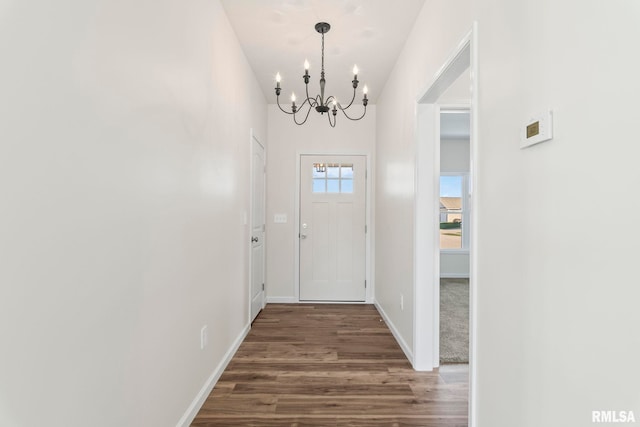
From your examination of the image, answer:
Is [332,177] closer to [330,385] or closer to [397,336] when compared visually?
[397,336]

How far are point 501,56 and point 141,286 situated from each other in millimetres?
1764

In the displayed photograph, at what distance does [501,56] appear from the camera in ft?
4.29

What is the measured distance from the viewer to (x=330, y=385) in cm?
226

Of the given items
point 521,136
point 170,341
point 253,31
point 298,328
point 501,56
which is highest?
point 253,31

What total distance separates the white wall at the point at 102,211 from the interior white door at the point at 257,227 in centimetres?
142

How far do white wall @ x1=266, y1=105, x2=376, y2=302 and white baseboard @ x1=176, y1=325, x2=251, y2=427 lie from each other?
1.50 metres

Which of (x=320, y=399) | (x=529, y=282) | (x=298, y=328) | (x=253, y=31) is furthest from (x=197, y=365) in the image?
(x=253, y=31)

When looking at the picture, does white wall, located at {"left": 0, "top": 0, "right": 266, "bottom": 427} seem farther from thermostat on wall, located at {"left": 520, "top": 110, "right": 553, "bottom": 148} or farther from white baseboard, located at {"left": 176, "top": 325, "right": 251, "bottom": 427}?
thermostat on wall, located at {"left": 520, "top": 110, "right": 553, "bottom": 148}

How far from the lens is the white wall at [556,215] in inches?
30.6

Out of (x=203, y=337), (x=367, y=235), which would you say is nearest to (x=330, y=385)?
(x=203, y=337)

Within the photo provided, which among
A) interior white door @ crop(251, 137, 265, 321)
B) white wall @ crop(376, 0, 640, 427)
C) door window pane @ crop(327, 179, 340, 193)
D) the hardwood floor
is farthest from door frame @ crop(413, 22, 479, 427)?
door window pane @ crop(327, 179, 340, 193)

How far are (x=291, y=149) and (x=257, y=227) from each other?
1294 millimetres

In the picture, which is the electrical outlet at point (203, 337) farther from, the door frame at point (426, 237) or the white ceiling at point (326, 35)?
the white ceiling at point (326, 35)

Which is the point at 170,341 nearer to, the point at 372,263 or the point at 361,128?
the point at 372,263
